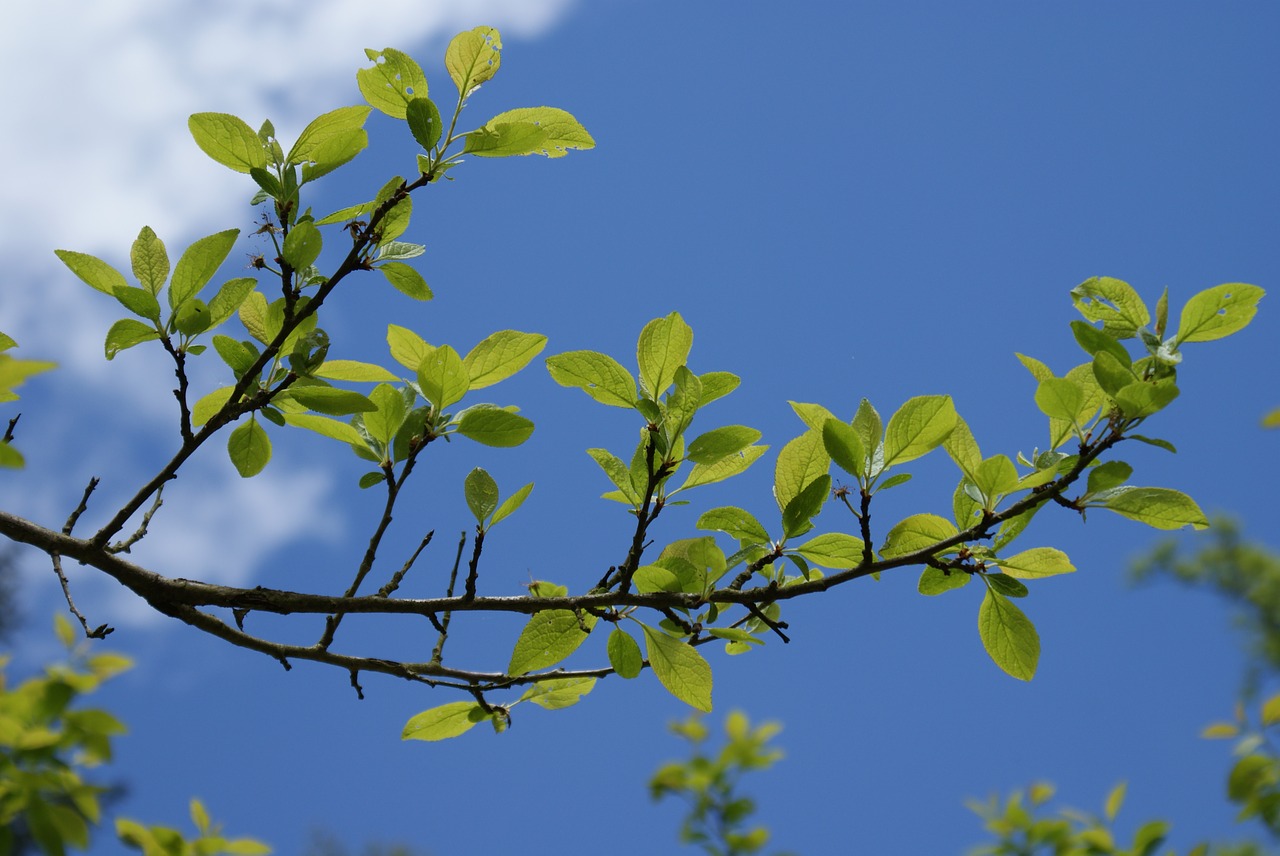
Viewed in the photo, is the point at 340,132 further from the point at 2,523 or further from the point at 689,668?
the point at 689,668

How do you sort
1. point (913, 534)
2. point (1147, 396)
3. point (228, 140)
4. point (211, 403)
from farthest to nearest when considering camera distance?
1. point (211, 403)
2. point (228, 140)
3. point (913, 534)
4. point (1147, 396)

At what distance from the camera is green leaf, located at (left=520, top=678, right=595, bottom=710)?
1419mm

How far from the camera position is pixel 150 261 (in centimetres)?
137

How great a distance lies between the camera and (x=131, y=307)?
1.32 m

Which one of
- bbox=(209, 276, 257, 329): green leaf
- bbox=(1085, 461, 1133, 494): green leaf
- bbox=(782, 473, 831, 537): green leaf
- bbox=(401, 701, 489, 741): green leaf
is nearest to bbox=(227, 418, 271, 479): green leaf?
bbox=(209, 276, 257, 329): green leaf

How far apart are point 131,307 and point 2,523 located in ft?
1.11

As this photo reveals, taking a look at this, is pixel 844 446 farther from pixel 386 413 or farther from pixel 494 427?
pixel 386 413

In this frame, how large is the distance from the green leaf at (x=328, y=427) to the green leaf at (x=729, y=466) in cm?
44

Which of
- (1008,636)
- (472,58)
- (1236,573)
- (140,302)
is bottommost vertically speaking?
(1008,636)

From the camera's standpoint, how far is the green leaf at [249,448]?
4.91ft

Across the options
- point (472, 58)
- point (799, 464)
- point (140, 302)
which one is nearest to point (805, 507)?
point (799, 464)

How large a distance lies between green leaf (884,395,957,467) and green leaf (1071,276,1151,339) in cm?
26

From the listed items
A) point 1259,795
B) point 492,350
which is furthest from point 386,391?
point 1259,795

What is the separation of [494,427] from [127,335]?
20.0 inches
